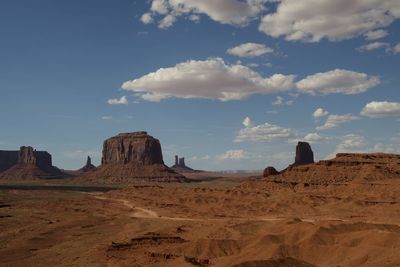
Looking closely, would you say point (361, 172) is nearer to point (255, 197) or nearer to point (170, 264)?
point (255, 197)

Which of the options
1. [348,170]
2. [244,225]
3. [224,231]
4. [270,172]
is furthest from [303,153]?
[224,231]

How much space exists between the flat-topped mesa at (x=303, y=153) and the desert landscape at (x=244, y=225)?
141ft

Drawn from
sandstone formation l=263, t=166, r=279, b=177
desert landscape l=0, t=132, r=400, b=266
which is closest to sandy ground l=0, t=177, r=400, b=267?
desert landscape l=0, t=132, r=400, b=266

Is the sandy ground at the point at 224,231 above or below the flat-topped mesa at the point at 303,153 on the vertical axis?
below

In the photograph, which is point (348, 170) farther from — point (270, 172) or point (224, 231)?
point (224, 231)

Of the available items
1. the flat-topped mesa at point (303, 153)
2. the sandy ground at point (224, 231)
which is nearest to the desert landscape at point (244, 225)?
the sandy ground at point (224, 231)

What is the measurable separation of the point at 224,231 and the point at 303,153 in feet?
385

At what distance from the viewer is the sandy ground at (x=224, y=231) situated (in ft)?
107

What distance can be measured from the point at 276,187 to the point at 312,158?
215 ft

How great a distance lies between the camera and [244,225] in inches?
2174

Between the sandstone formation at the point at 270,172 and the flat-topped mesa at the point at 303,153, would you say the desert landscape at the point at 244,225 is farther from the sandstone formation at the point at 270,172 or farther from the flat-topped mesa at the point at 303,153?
the flat-topped mesa at the point at 303,153

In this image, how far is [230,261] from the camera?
101 ft

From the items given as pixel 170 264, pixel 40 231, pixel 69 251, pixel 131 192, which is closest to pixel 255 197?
pixel 131 192

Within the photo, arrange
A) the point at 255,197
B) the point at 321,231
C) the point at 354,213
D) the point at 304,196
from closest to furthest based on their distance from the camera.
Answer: the point at 321,231 → the point at 354,213 → the point at 304,196 → the point at 255,197
